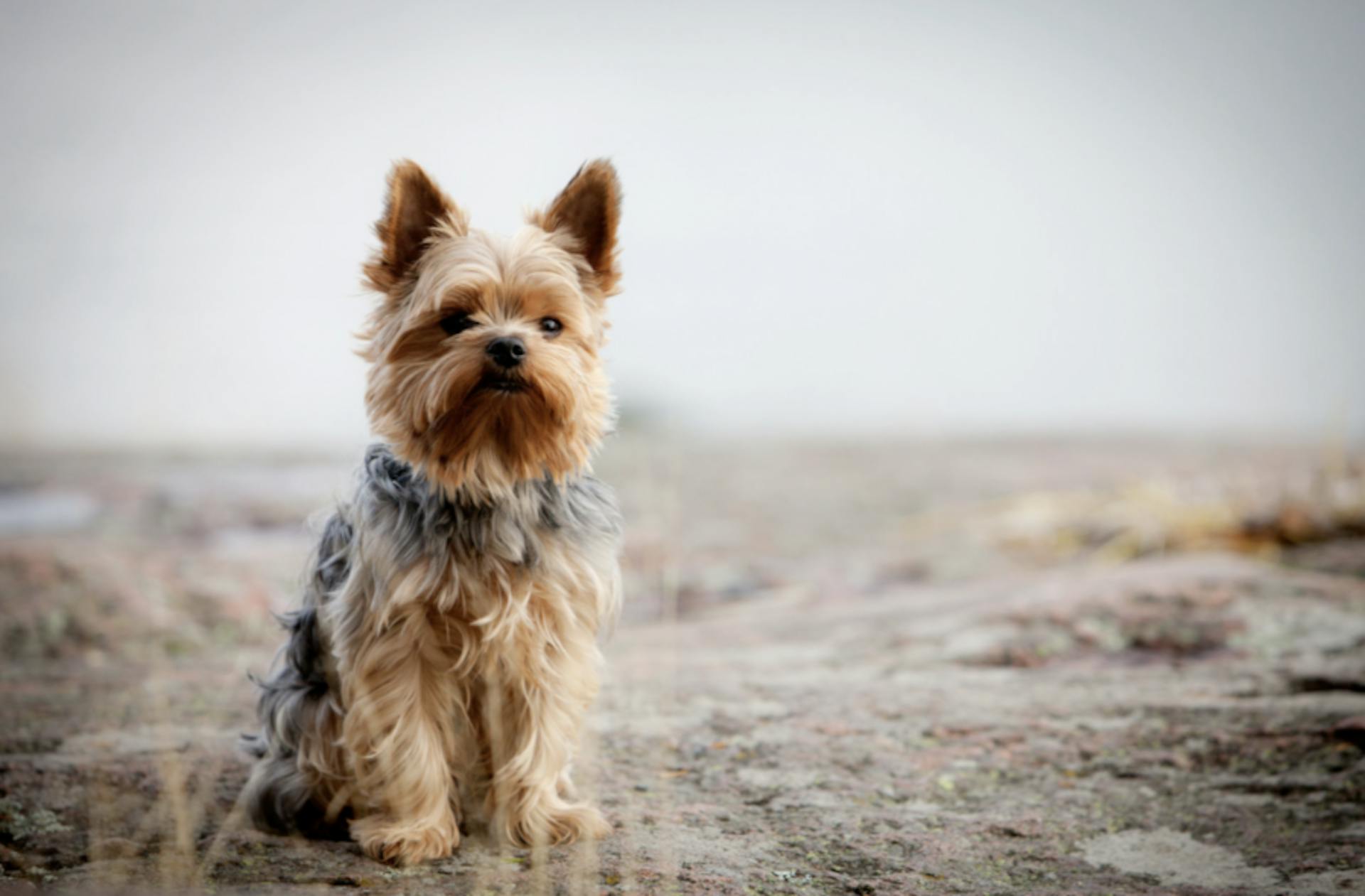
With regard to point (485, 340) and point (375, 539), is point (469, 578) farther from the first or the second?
point (485, 340)

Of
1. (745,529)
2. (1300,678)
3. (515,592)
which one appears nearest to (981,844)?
(515,592)

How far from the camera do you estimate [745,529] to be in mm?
12211

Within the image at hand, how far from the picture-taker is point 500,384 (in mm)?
3664

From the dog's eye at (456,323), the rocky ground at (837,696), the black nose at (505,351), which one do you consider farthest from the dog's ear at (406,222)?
the rocky ground at (837,696)

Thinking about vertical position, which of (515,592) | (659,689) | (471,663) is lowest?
(659,689)

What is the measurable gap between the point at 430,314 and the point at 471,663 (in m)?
1.30

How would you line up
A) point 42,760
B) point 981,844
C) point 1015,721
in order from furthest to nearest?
point 1015,721, point 42,760, point 981,844

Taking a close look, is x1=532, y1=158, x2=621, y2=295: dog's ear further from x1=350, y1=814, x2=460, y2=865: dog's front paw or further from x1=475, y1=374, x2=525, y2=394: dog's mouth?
x1=350, y1=814, x2=460, y2=865: dog's front paw

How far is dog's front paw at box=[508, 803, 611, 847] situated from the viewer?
153 inches

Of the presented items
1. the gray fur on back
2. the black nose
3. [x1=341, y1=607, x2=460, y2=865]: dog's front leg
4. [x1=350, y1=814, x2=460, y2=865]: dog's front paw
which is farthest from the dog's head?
[x1=350, y1=814, x2=460, y2=865]: dog's front paw

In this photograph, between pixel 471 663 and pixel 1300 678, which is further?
pixel 1300 678

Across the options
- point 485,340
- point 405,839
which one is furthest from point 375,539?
point 405,839

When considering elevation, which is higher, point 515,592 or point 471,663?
point 515,592

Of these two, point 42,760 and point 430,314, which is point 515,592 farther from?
point 42,760
